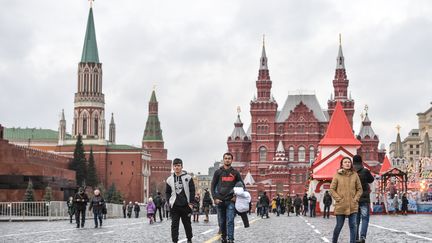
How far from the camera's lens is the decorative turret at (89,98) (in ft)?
510

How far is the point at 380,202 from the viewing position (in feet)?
165

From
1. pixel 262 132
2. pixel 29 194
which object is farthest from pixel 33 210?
pixel 262 132

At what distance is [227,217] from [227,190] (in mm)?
513

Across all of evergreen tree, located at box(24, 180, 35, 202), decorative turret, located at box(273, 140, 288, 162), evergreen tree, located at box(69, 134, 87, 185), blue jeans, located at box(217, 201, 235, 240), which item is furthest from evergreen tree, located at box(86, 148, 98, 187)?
blue jeans, located at box(217, 201, 235, 240)

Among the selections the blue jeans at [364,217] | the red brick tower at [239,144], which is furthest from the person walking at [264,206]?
the red brick tower at [239,144]

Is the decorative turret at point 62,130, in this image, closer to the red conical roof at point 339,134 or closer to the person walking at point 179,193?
the red conical roof at point 339,134

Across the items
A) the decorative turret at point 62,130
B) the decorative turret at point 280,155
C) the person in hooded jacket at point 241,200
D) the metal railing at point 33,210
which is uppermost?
the decorative turret at point 62,130

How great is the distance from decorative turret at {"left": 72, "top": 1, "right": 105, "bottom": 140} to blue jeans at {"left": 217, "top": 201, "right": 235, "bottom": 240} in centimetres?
14156

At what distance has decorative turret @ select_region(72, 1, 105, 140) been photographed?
510 feet

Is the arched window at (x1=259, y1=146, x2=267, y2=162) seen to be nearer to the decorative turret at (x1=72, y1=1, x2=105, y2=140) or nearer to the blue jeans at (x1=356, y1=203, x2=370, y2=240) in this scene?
the decorative turret at (x1=72, y1=1, x2=105, y2=140)

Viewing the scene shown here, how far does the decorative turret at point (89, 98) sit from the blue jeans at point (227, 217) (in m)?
142

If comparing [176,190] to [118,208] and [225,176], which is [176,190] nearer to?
[225,176]

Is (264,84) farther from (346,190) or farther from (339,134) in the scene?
(346,190)

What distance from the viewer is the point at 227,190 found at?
15484 millimetres
